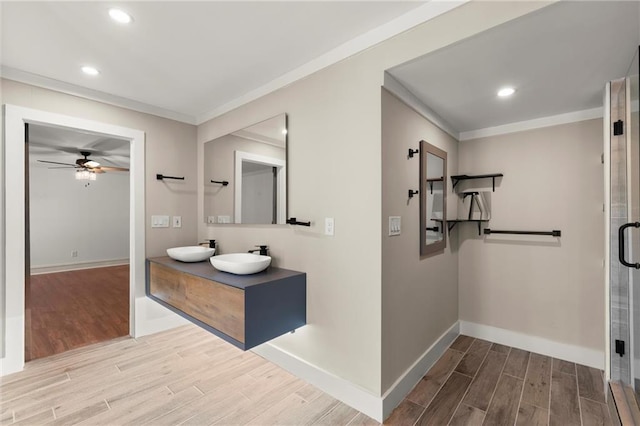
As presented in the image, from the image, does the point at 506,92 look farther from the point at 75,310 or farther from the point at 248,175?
the point at 75,310

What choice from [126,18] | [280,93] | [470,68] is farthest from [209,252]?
[470,68]

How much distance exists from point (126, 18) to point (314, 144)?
4.36 feet

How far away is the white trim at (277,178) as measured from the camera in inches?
94.5

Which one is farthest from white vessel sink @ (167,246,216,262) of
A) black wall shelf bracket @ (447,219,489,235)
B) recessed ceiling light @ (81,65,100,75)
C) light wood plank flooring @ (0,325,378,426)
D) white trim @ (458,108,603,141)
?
white trim @ (458,108,603,141)

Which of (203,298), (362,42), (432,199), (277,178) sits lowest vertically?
(203,298)

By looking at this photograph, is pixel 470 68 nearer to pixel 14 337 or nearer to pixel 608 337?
pixel 608 337

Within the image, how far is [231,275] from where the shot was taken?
86.4 inches

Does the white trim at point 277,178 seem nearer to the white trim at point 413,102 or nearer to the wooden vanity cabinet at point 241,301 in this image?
the wooden vanity cabinet at point 241,301

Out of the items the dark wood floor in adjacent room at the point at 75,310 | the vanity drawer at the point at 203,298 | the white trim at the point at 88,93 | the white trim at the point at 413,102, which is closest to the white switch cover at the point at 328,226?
the vanity drawer at the point at 203,298

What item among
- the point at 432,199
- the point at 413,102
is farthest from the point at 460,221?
the point at 413,102

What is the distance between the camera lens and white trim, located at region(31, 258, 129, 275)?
6129 millimetres

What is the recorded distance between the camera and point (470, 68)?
1.82 meters

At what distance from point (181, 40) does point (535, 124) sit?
9.77ft

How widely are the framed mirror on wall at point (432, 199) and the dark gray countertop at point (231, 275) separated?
1.08 metres
